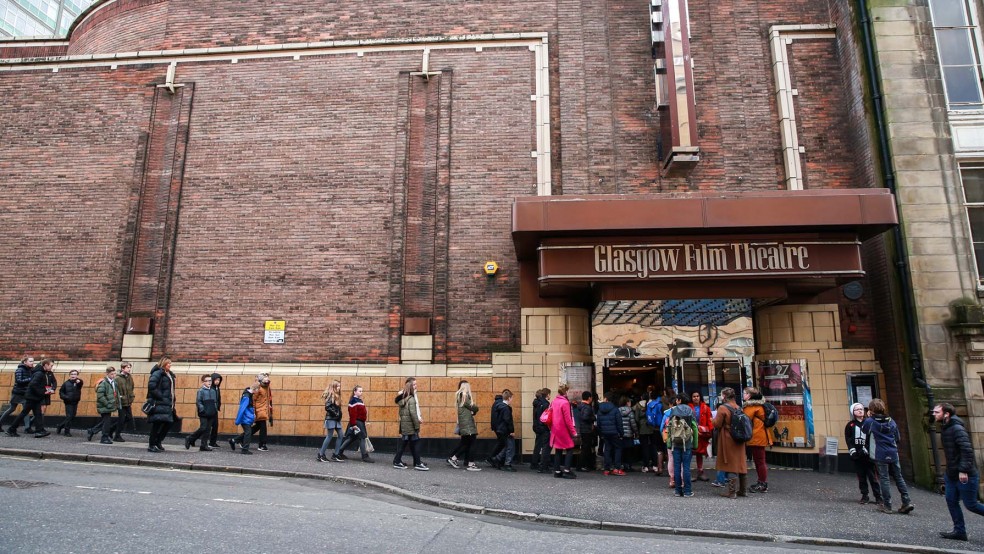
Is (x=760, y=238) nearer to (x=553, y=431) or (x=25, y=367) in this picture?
(x=553, y=431)

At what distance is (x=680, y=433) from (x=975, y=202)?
8.37 meters

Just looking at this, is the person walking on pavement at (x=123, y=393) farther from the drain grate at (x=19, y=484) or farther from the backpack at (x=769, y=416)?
the backpack at (x=769, y=416)

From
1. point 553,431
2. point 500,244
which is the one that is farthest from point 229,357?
point 553,431

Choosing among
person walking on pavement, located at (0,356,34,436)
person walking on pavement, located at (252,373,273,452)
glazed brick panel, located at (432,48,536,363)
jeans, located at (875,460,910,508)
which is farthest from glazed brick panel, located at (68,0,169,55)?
jeans, located at (875,460,910,508)

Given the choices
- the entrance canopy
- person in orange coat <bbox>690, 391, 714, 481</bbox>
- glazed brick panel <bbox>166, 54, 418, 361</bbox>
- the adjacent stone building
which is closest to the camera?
the entrance canopy

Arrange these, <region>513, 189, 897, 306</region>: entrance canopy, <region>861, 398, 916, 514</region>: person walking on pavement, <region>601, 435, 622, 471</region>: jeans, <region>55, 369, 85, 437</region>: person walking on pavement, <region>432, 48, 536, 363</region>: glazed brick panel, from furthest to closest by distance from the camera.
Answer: <region>432, 48, 536, 363</region>: glazed brick panel, <region>55, 369, 85, 437</region>: person walking on pavement, <region>601, 435, 622, 471</region>: jeans, <region>513, 189, 897, 306</region>: entrance canopy, <region>861, 398, 916, 514</region>: person walking on pavement

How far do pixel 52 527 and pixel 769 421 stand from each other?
9681mm

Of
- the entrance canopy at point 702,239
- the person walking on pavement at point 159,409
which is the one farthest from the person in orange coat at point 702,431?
the person walking on pavement at point 159,409

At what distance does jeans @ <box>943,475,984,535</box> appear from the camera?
731 centimetres

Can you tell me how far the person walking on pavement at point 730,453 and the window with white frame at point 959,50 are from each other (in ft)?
28.9

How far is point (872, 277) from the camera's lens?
13109mm

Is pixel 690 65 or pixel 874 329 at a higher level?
pixel 690 65

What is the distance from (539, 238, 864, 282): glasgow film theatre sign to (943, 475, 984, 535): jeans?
4057mm

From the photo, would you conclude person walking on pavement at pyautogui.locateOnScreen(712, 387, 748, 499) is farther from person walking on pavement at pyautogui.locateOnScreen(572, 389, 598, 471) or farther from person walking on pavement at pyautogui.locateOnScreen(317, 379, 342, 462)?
person walking on pavement at pyautogui.locateOnScreen(317, 379, 342, 462)
